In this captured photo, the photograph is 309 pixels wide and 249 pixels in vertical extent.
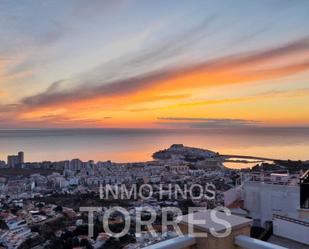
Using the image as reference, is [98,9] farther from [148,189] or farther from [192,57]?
[148,189]

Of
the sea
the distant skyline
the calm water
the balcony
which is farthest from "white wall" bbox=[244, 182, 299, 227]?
the calm water

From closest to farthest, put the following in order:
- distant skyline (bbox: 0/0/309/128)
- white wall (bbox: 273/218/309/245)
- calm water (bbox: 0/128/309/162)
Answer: white wall (bbox: 273/218/309/245) < distant skyline (bbox: 0/0/309/128) < calm water (bbox: 0/128/309/162)

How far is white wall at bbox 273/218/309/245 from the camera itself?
130 inches

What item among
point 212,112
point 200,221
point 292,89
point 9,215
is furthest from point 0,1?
point 212,112

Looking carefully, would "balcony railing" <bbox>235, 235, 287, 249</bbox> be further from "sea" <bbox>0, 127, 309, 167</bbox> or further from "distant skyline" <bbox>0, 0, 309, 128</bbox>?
"sea" <bbox>0, 127, 309, 167</bbox>

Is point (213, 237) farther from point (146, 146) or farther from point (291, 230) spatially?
point (146, 146)

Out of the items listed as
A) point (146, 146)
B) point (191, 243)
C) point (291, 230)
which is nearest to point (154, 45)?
point (291, 230)

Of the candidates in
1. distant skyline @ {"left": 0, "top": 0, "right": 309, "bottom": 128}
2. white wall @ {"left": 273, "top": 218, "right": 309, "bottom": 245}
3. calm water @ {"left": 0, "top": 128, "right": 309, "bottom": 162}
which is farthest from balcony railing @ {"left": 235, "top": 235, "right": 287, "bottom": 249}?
calm water @ {"left": 0, "top": 128, "right": 309, "bottom": 162}

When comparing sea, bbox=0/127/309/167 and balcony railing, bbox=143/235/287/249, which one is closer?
balcony railing, bbox=143/235/287/249

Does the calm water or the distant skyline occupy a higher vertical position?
the distant skyline

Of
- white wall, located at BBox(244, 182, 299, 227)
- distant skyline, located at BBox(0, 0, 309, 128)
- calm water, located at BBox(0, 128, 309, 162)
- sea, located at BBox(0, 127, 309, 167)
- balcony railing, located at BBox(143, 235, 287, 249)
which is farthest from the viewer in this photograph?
calm water, located at BBox(0, 128, 309, 162)

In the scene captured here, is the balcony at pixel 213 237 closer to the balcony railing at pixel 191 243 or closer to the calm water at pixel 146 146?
the balcony railing at pixel 191 243

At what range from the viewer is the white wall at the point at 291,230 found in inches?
130

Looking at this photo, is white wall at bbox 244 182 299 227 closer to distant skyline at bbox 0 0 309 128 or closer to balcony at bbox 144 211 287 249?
distant skyline at bbox 0 0 309 128
